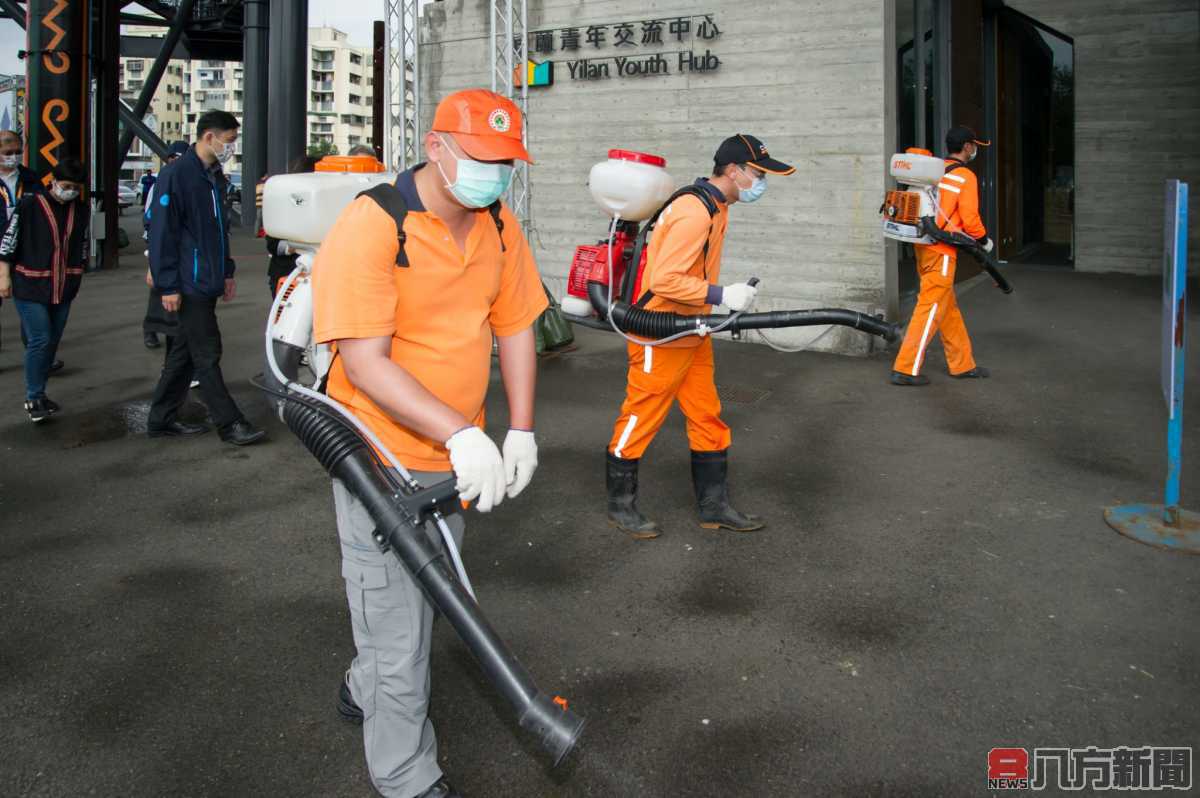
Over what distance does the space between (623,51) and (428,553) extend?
1031 centimetres

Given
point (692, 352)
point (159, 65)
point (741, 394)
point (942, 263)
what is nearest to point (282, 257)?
point (741, 394)

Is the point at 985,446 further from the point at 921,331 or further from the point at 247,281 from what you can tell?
the point at 247,281

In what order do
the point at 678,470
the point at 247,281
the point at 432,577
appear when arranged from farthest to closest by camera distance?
the point at 247,281 < the point at 678,470 < the point at 432,577

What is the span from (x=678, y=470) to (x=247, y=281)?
12.4 meters

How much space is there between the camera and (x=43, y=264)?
275 inches

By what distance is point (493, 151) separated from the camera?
2.53 m

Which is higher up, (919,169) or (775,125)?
(775,125)

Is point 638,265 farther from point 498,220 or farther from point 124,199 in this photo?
point 124,199

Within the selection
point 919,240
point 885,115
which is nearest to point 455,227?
point 919,240

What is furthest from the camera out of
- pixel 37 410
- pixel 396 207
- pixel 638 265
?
pixel 37 410

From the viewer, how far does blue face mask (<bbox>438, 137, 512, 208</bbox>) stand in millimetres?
2541

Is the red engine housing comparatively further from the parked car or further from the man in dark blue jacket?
the parked car

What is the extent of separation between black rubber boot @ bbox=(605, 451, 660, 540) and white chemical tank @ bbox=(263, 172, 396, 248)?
1993 mm

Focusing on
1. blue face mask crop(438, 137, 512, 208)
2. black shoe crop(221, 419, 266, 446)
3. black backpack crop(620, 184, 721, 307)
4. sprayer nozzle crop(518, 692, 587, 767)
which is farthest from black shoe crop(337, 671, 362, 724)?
black shoe crop(221, 419, 266, 446)
